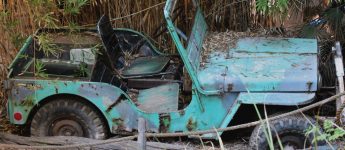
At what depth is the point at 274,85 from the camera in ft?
15.8

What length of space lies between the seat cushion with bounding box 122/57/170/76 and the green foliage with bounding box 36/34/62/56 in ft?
2.27

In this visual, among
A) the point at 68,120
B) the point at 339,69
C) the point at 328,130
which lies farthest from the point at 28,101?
the point at 328,130

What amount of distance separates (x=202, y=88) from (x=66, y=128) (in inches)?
54.6

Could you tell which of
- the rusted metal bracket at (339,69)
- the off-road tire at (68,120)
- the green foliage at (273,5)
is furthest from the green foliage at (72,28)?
the rusted metal bracket at (339,69)

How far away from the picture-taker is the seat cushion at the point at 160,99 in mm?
5203

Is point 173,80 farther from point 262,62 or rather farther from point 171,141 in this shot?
point 262,62

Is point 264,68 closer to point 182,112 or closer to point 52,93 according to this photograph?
point 182,112

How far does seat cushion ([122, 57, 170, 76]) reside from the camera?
566 cm

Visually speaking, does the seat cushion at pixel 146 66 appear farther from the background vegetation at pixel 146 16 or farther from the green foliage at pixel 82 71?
the background vegetation at pixel 146 16

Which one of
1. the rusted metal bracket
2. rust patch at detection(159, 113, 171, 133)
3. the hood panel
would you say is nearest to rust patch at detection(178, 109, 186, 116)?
rust patch at detection(159, 113, 171, 133)

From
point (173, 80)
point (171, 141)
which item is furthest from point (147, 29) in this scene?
point (171, 141)

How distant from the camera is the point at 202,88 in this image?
4.91m

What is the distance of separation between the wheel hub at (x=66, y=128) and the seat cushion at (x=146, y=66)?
0.72 meters

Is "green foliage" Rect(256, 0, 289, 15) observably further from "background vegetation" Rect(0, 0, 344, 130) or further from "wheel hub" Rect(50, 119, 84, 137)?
"wheel hub" Rect(50, 119, 84, 137)
